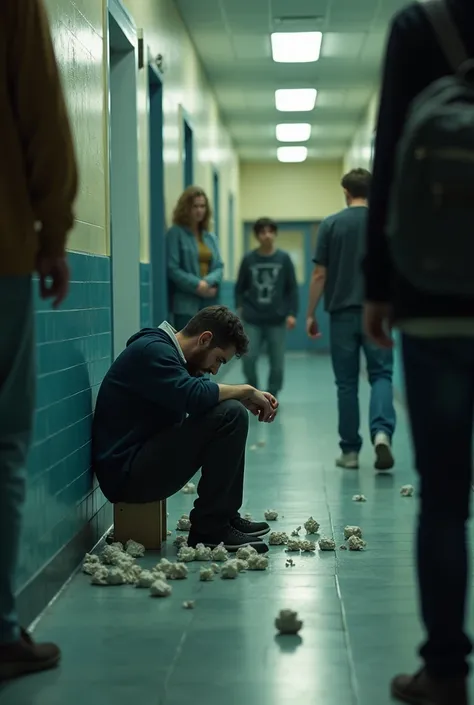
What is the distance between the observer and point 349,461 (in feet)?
19.9

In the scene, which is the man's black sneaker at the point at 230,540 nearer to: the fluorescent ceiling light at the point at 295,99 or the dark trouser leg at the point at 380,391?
the dark trouser leg at the point at 380,391

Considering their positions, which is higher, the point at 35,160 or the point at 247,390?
the point at 35,160

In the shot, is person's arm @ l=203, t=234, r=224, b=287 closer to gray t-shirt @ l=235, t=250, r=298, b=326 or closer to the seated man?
gray t-shirt @ l=235, t=250, r=298, b=326

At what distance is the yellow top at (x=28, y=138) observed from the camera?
2.30 metres

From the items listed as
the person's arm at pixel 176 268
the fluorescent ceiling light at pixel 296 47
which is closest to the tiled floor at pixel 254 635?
the person's arm at pixel 176 268

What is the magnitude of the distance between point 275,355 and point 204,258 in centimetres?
154

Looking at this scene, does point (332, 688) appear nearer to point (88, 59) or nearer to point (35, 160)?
point (35, 160)

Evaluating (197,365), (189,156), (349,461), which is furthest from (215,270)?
(197,365)

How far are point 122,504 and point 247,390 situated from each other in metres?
0.64

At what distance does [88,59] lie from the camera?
4.43 meters

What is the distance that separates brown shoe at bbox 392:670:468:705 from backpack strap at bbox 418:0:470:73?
1239mm

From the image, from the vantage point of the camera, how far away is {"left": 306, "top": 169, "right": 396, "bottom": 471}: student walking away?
600 centimetres

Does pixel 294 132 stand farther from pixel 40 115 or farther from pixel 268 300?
pixel 40 115

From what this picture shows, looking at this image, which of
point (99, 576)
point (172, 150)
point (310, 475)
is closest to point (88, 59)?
point (99, 576)
